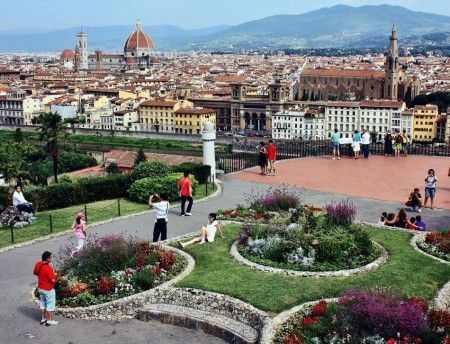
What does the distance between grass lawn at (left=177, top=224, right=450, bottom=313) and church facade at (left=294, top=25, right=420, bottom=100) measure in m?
96.2

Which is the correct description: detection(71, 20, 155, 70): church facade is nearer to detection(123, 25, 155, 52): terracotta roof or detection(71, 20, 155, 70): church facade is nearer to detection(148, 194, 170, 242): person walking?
detection(123, 25, 155, 52): terracotta roof

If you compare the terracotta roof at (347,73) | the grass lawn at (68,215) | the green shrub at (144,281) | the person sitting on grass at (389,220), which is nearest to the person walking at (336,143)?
the grass lawn at (68,215)

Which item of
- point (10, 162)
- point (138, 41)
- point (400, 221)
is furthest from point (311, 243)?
point (138, 41)

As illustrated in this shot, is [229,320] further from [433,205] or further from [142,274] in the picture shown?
[433,205]

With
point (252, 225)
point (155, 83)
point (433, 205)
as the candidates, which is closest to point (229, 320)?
point (252, 225)

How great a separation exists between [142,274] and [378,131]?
75.7 metres

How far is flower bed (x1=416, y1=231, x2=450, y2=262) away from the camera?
9.86 m

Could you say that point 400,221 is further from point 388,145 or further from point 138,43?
point 138,43

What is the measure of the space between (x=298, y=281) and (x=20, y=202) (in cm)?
663

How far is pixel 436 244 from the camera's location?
10133 millimetres

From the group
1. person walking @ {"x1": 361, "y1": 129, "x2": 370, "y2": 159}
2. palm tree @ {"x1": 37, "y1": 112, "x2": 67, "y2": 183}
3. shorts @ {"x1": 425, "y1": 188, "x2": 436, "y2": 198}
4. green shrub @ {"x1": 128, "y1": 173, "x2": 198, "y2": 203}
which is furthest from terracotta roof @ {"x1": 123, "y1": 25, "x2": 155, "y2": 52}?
shorts @ {"x1": 425, "y1": 188, "x2": 436, "y2": 198}

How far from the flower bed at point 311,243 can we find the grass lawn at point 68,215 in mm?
4044

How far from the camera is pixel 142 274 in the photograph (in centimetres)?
888

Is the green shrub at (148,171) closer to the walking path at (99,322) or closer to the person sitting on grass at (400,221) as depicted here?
the walking path at (99,322)
